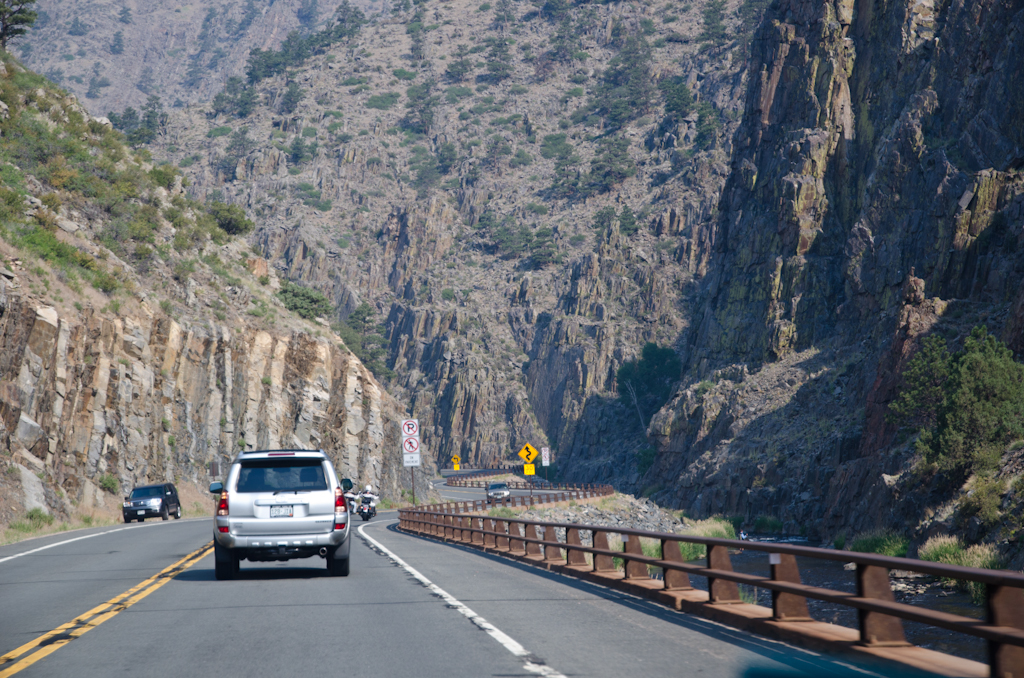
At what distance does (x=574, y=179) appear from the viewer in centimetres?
15375

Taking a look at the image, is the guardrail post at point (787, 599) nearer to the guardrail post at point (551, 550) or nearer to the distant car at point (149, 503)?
the guardrail post at point (551, 550)

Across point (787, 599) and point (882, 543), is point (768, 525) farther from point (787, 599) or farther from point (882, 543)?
point (787, 599)

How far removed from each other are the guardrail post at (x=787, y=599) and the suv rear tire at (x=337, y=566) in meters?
8.47

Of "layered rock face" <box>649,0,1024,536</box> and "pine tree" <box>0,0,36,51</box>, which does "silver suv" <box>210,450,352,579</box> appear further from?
"pine tree" <box>0,0,36,51</box>

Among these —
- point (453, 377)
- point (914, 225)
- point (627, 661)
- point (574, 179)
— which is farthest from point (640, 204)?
point (627, 661)

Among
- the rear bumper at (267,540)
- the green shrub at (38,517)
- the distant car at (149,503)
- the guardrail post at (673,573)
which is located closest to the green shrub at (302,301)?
the distant car at (149,503)

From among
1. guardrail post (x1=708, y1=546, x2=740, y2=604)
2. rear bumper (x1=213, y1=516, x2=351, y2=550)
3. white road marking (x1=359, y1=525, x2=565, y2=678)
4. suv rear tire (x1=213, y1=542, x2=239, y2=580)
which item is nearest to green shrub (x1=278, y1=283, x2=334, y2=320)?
white road marking (x1=359, y1=525, x2=565, y2=678)

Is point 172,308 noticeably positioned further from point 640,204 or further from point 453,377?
point 640,204

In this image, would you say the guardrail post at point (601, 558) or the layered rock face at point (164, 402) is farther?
the layered rock face at point (164, 402)

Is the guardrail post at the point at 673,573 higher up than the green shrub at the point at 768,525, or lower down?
higher up

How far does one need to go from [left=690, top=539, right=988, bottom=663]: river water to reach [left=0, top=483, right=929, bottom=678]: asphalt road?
402 centimetres

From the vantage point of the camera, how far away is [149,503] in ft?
131

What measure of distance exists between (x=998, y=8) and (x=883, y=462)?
111 feet

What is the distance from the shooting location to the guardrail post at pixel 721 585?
11.5 m
